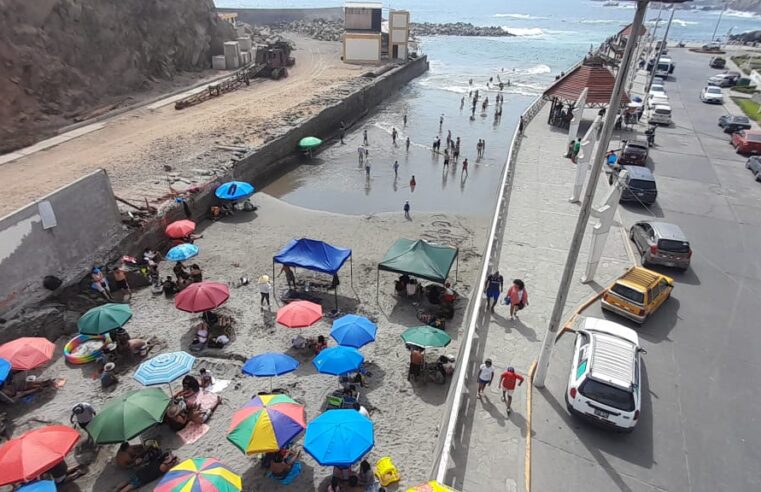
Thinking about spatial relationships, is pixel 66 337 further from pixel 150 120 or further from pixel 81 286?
pixel 150 120

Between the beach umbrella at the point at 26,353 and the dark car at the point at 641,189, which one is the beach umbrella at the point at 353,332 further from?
the dark car at the point at 641,189

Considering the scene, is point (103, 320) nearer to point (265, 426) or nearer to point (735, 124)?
point (265, 426)

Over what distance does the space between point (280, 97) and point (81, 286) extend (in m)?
30.8

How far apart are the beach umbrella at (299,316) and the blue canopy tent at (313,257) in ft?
8.11

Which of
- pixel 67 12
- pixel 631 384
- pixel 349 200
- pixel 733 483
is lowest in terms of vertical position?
pixel 349 200

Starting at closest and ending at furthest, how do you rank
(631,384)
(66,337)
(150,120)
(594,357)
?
1. (631,384)
2. (594,357)
3. (66,337)
4. (150,120)

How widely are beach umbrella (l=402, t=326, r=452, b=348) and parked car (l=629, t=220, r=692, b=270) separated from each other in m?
8.64

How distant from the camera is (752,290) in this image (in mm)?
15148

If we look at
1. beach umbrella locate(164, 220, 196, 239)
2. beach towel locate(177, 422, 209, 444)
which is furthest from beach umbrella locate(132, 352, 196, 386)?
beach umbrella locate(164, 220, 196, 239)

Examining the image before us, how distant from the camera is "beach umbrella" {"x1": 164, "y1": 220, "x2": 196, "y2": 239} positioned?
18.7 m

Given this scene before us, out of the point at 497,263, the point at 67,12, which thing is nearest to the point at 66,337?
the point at 497,263

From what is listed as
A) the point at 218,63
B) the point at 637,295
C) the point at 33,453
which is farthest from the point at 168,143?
the point at 637,295

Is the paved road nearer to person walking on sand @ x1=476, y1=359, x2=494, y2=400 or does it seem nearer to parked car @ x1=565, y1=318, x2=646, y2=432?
parked car @ x1=565, y1=318, x2=646, y2=432

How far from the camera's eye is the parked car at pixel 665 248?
51.1 feet
